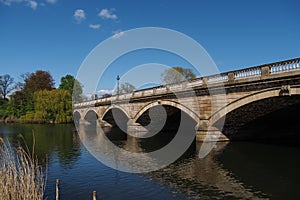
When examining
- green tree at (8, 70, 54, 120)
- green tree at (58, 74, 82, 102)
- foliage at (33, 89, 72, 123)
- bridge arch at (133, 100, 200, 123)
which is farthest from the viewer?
green tree at (58, 74, 82, 102)

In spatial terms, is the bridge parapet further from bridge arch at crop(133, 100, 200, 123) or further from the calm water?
the calm water

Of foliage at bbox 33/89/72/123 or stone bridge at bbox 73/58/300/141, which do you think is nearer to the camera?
stone bridge at bbox 73/58/300/141

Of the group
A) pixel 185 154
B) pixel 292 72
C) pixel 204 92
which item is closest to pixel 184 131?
pixel 204 92

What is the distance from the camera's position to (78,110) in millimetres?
55594

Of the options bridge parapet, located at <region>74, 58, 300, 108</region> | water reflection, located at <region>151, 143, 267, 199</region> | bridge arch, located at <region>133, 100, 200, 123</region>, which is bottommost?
water reflection, located at <region>151, 143, 267, 199</region>

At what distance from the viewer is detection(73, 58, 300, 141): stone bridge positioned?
46.9 ft

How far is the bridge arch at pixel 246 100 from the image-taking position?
564 inches

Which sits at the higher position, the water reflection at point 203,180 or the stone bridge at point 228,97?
the stone bridge at point 228,97

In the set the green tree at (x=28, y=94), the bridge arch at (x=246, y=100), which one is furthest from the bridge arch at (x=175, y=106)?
the green tree at (x=28, y=94)

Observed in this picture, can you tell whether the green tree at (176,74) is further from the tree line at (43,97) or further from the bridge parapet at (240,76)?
the bridge parapet at (240,76)

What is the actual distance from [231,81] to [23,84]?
7203 centimetres

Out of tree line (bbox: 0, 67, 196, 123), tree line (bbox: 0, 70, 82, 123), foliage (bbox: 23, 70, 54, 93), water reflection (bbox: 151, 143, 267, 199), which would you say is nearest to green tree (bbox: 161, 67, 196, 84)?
tree line (bbox: 0, 67, 196, 123)

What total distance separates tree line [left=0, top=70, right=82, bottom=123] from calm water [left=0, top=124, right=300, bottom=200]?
139 feet

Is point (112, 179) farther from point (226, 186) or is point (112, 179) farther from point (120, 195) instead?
point (226, 186)
